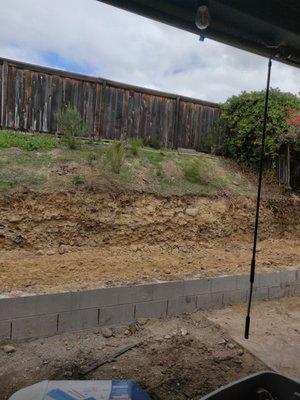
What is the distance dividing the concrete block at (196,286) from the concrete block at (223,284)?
100 millimetres

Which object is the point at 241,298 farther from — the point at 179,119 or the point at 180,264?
the point at 179,119

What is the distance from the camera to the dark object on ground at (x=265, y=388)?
2.41 m

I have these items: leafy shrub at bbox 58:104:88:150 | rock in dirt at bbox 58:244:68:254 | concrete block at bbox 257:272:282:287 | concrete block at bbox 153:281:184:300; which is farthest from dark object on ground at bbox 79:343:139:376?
leafy shrub at bbox 58:104:88:150

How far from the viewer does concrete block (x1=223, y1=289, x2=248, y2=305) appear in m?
5.87

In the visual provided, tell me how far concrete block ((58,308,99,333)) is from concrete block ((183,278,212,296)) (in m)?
1.40

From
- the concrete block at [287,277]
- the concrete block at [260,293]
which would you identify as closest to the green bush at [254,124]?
the concrete block at [287,277]

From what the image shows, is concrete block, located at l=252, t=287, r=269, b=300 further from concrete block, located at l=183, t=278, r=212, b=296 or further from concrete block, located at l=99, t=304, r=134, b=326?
concrete block, located at l=99, t=304, r=134, b=326

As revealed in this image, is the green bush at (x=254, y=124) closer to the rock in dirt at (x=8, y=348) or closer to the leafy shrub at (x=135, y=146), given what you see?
the leafy shrub at (x=135, y=146)

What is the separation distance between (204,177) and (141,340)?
16.6 feet

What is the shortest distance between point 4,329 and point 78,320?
2.79 feet

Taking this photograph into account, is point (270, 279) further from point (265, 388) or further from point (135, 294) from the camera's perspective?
point (265, 388)

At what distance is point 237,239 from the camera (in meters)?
8.06

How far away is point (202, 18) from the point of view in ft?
9.36

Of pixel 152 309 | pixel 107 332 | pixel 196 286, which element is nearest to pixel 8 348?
pixel 107 332
